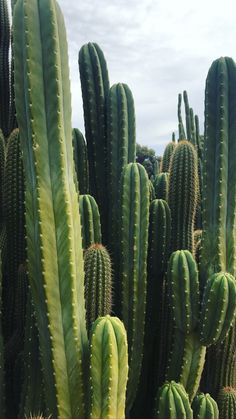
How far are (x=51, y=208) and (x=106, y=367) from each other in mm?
740

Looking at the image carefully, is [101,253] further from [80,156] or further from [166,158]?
[166,158]

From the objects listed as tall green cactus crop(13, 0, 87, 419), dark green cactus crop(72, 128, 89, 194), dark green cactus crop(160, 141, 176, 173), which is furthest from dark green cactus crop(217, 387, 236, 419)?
dark green cactus crop(160, 141, 176, 173)

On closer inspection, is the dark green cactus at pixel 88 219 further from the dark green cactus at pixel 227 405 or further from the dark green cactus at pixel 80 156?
the dark green cactus at pixel 227 405

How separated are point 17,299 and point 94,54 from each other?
1919 millimetres

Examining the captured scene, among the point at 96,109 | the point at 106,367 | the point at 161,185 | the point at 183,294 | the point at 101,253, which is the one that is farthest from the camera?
the point at 161,185

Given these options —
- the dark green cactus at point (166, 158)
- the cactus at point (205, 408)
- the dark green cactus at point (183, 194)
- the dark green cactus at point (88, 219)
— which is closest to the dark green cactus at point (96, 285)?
the dark green cactus at point (88, 219)

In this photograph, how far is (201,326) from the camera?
9.82 feet

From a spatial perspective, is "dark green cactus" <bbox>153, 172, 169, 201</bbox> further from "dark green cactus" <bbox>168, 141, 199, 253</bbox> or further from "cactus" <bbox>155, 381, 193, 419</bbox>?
"cactus" <bbox>155, 381, 193, 419</bbox>

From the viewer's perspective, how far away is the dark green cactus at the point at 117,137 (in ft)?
11.7

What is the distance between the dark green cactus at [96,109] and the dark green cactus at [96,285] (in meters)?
1.05

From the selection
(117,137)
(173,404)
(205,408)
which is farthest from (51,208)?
(205,408)

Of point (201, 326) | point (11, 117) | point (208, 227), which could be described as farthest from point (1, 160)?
point (201, 326)

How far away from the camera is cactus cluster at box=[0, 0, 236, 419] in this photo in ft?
7.45

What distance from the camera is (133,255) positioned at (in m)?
3.12
